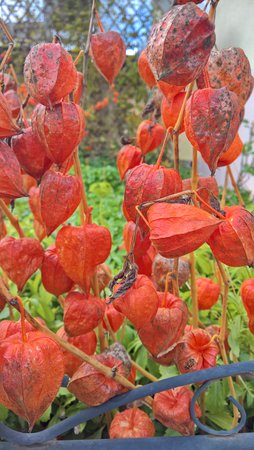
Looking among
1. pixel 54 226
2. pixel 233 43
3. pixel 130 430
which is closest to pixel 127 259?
pixel 54 226

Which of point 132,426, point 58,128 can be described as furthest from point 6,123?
point 132,426

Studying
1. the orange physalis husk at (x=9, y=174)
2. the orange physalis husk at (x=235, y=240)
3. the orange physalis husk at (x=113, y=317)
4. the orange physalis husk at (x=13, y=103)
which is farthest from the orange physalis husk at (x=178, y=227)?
the orange physalis husk at (x=13, y=103)

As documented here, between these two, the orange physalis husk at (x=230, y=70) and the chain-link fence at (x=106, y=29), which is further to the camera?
the chain-link fence at (x=106, y=29)

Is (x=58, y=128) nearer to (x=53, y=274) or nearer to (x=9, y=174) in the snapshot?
(x=9, y=174)

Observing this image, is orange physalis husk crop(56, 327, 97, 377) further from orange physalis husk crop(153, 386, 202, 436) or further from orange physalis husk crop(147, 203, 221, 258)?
orange physalis husk crop(147, 203, 221, 258)

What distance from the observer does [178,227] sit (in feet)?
1.38

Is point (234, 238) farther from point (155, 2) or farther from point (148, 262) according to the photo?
point (155, 2)

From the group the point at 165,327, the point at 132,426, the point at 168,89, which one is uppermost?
the point at 168,89

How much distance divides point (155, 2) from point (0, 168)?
3733 mm

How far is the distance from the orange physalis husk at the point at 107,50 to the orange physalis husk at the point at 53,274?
23 centimetres

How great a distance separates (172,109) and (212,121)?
0.12 meters

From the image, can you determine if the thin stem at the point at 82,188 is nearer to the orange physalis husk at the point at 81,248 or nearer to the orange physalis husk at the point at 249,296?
the orange physalis husk at the point at 81,248

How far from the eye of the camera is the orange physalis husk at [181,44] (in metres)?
0.40

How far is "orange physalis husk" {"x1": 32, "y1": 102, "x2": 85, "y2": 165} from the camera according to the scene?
464mm
